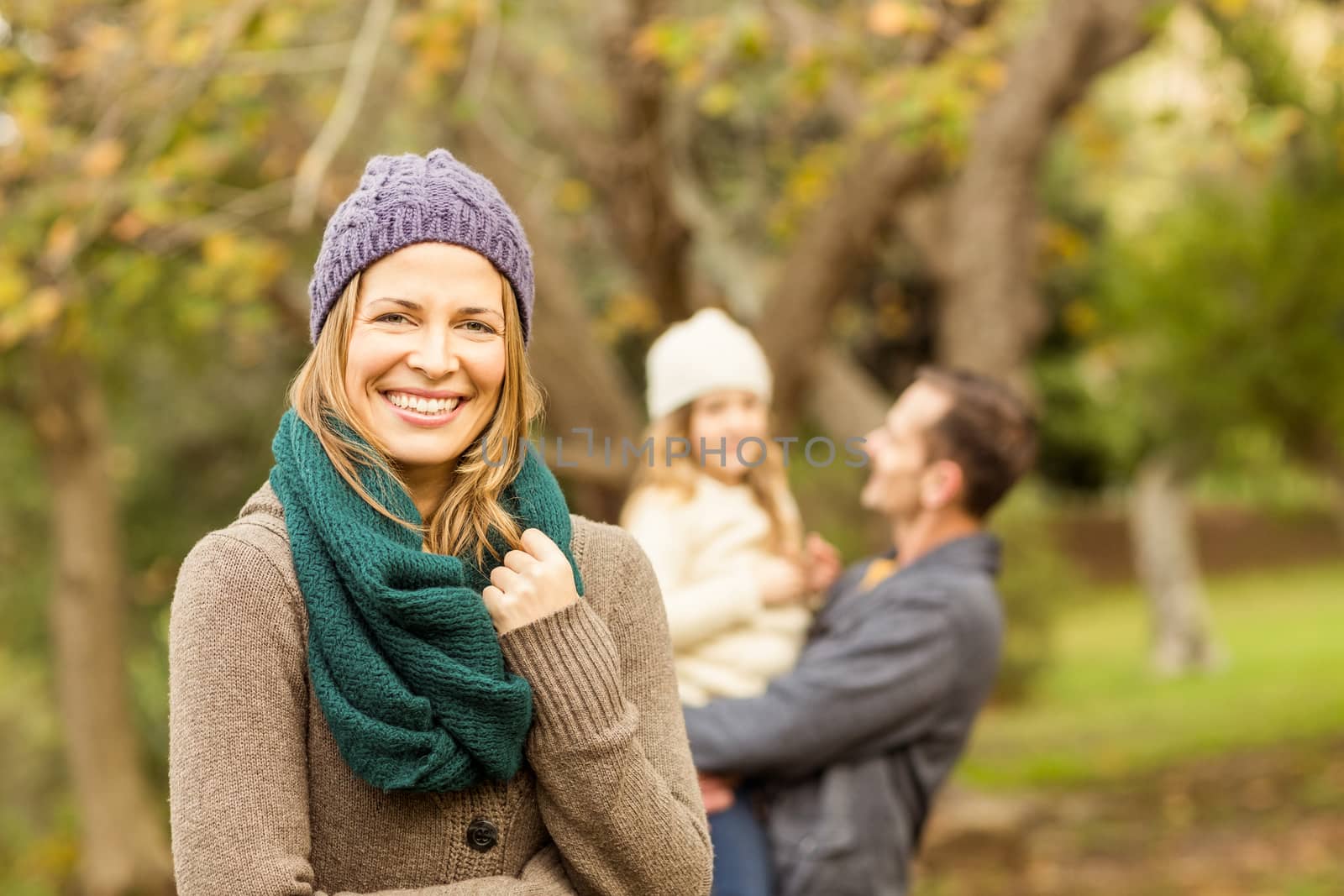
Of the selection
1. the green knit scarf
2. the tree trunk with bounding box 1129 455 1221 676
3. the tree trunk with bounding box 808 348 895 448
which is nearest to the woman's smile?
the green knit scarf

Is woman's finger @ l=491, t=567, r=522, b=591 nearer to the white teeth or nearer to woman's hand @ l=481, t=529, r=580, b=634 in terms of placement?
woman's hand @ l=481, t=529, r=580, b=634

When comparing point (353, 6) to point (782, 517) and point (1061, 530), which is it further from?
point (1061, 530)

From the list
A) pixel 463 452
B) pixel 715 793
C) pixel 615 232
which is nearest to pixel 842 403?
pixel 615 232

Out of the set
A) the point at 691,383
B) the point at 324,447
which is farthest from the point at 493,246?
the point at 691,383

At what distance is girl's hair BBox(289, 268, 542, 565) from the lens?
1537 mm

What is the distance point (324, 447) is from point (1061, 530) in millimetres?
21232

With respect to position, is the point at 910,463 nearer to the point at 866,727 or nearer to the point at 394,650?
the point at 866,727

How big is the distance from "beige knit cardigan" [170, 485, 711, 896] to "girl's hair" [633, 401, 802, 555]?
130 centimetres

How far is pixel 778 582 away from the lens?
9.20 ft

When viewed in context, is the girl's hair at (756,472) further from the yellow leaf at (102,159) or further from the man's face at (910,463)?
the yellow leaf at (102,159)

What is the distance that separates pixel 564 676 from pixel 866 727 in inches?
48.8

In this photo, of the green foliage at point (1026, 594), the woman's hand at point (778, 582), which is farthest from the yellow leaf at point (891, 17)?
the green foliage at point (1026, 594)

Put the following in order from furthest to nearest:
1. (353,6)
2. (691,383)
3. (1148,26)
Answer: (353,6)
(1148,26)
(691,383)

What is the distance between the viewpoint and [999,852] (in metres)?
6.79
